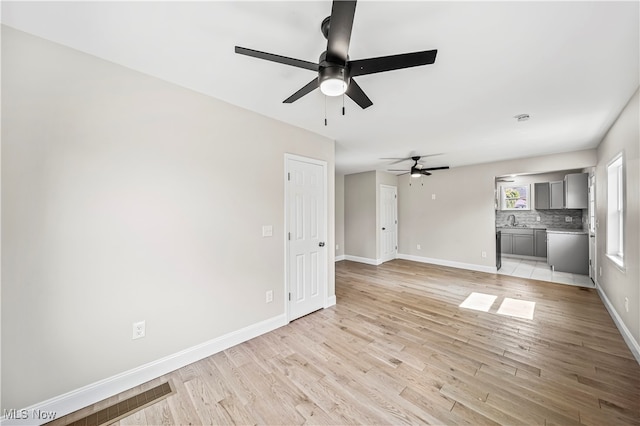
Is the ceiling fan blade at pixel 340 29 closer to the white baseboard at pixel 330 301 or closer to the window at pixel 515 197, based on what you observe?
the white baseboard at pixel 330 301

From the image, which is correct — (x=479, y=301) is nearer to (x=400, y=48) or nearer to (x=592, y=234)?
(x=592, y=234)

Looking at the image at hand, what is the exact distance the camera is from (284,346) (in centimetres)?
255

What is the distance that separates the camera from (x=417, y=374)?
2.10 metres

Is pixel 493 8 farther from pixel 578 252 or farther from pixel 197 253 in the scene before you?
pixel 578 252

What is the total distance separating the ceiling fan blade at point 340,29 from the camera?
1.04 m

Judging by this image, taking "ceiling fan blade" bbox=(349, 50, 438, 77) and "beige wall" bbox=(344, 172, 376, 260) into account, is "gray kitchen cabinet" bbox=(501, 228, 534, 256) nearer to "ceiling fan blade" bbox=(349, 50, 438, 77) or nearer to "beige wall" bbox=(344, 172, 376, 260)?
"beige wall" bbox=(344, 172, 376, 260)

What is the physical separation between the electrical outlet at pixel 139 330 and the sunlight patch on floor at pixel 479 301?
3886 mm

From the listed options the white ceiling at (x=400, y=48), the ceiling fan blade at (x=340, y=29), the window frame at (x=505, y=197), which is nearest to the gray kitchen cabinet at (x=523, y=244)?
the window frame at (x=505, y=197)

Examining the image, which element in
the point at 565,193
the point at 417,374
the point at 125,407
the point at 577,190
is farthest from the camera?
the point at 565,193

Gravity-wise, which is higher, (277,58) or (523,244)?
(277,58)

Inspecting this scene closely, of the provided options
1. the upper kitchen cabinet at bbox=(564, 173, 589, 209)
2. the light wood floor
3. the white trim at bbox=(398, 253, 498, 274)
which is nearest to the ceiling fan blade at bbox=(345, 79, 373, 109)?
the light wood floor

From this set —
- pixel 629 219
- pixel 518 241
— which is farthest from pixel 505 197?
pixel 629 219

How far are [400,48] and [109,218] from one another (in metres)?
2.46

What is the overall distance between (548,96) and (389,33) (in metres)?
1.93
